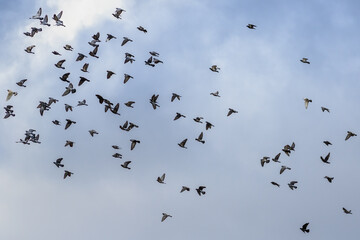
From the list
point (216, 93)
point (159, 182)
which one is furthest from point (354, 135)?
point (159, 182)

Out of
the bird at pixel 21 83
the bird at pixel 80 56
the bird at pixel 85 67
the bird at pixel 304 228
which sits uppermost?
the bird at pixel 80 56

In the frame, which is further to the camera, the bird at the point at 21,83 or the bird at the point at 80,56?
the bird at the point at 80,56

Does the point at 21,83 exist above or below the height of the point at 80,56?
below

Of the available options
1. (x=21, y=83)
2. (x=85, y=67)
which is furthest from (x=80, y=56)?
(x=21, y=83)

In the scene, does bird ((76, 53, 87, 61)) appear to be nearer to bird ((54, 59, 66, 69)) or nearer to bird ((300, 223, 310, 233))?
bird ((54, 59, 66, 69))

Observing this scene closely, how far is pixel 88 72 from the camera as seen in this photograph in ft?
500

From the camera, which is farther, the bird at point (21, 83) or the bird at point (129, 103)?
the bird at point (21, 83)

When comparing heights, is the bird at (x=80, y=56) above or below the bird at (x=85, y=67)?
above

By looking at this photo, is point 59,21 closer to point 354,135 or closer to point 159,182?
point 159,182

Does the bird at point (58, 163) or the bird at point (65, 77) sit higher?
the bird at point (65, 77)

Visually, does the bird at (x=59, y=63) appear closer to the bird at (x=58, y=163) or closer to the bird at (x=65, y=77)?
the bird at (x=65, y=77)

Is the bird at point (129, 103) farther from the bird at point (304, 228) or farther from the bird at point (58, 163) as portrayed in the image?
the bird at point (304, 228)

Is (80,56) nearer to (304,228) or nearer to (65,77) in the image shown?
(65,77)

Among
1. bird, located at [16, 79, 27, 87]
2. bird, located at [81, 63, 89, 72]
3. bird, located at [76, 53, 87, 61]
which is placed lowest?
bird, located at [16, 79, 27, 87]
